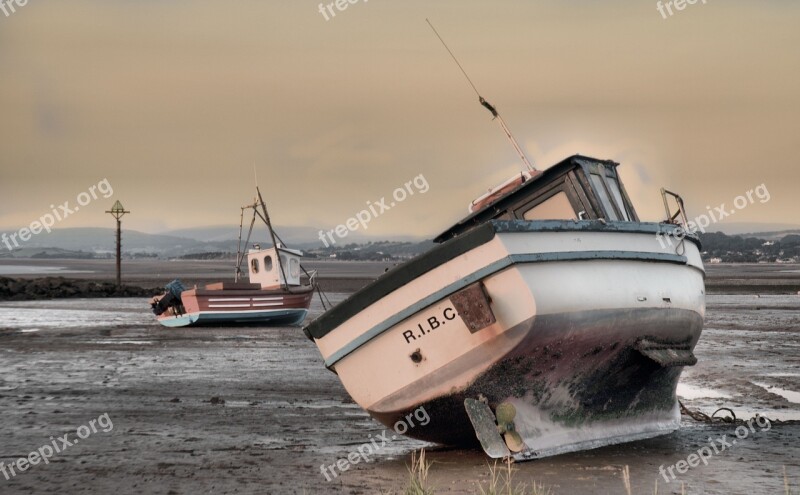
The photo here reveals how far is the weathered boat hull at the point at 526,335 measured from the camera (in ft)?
29.1

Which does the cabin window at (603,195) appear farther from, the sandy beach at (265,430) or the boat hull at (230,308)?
the boat hull at (230,308)

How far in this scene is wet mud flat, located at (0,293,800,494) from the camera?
8531mm

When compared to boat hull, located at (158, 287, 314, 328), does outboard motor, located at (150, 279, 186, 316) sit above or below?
A: above

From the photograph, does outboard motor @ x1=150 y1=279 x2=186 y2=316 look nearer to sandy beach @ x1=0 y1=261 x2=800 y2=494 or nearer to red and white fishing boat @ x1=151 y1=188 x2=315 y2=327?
red and white fishing boat @ x1=151 y1=188 x2=315 y2=327

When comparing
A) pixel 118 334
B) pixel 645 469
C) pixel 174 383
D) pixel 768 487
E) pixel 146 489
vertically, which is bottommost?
pixel 768 487

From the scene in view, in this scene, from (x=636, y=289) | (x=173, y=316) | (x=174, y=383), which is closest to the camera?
(x=636, y=289)

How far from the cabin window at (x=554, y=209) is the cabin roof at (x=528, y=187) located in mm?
189

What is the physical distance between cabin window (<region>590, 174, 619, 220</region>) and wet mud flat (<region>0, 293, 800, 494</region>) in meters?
2.50

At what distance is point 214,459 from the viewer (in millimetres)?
9461

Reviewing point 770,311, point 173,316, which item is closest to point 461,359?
point 173,316

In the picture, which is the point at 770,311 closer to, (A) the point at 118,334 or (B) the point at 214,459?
(A) the point at 118,334

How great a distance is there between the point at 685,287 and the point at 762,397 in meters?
3.90

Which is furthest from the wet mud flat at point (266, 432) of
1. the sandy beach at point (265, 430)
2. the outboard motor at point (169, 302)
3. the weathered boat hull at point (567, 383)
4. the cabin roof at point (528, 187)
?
the outboard motor at point (169, 302)

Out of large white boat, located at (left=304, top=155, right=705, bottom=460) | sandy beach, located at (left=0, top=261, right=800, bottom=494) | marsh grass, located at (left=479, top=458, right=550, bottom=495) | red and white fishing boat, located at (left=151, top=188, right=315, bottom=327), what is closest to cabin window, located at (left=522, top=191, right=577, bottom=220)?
large white boat, located at (left=304, top=155, right=705, bottom=460)
